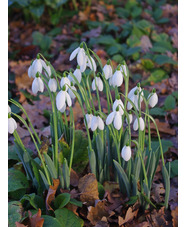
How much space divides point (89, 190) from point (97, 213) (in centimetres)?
13

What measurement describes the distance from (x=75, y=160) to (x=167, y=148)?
0.69 metres

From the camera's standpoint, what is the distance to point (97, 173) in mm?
1870

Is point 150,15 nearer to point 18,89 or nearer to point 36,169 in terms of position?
point 18,89

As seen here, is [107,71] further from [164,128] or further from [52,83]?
[164,128]

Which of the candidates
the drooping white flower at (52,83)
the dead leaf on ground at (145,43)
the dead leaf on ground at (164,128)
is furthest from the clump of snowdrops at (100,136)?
the dead leaf on ground at (145,43)

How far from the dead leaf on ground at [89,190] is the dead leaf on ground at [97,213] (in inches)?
2.0

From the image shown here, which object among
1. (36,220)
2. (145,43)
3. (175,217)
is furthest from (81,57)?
(145,43)

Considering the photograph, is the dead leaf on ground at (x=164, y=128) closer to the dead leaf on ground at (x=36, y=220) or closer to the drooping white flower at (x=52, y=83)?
the drooping white flower at (x=52, y=83)

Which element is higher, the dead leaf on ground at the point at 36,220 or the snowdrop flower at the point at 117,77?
the snowdrop flower at the point at 117,77

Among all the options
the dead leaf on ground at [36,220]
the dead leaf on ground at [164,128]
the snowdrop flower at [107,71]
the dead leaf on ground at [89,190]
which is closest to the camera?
the dead leaf on ground at [36,220]

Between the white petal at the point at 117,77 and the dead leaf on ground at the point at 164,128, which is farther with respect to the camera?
the dead leaf on ground at the point at 164,128

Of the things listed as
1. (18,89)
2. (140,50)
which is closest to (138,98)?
(18,89)

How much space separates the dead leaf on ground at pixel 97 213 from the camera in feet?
5.53

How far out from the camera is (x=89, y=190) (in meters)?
1.73
